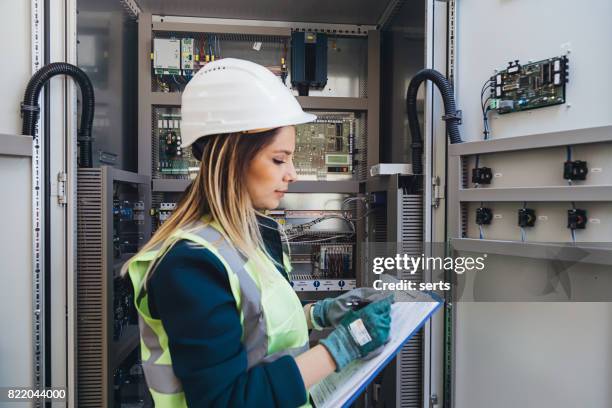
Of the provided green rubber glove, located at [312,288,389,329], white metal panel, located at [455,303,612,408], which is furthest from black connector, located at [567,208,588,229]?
green rubber glove, located at [312,288,389,329]

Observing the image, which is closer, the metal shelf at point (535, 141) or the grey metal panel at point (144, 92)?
the metal shelf at point (535, 141)

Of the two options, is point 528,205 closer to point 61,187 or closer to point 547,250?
point 547,250

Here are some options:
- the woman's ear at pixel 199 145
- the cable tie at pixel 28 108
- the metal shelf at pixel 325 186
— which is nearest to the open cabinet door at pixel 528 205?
the metal shelf at pixel 325 186

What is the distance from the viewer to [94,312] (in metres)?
1.65

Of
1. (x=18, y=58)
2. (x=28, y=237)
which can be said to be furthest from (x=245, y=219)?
(x=18, y=58)

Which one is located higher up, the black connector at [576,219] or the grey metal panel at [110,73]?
the grey metal panel at [110,73]

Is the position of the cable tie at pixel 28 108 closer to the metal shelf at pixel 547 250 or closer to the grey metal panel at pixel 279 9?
the grey metal panel at pixel 279 9

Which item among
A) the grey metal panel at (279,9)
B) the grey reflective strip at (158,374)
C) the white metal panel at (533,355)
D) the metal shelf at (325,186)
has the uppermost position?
the grey metal panel at (279,9)

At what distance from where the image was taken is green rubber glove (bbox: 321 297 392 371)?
2.63 ft

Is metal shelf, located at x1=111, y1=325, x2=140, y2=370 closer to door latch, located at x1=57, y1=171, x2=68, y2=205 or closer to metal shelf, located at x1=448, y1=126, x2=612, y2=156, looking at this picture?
door latch, located at x1=57, y1=171, x2=68, y2=205

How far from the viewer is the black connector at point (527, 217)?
1.29 m

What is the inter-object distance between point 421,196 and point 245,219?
112cm

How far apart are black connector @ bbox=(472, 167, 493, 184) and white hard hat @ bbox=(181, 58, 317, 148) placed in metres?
0.94

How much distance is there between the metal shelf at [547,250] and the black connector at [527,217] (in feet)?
0.25
